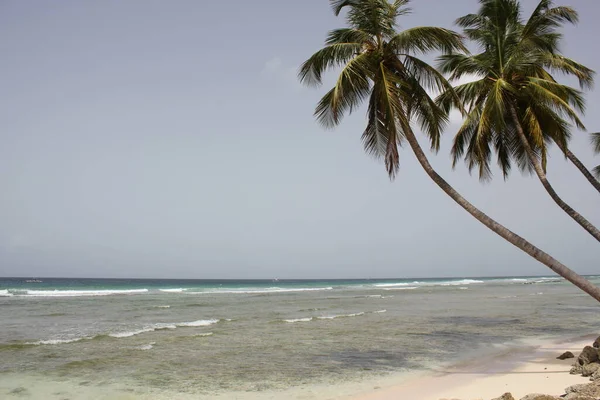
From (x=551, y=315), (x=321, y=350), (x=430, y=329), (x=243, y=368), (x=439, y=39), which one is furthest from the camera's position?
(x=551, y=315)

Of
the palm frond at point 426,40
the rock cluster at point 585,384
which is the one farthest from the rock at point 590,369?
the palm frond at point 426,40

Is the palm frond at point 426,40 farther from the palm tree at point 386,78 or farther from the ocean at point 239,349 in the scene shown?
the ocean at point 239,349

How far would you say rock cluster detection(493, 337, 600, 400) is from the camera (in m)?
6.21

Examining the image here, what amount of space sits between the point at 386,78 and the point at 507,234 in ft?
11.8

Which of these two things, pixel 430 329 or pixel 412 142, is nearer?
pixel 412 142

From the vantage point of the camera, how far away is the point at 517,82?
398 inches

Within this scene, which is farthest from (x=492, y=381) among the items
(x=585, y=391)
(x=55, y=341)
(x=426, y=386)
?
(x=55, y=341)

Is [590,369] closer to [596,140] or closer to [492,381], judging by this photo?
[492,381]

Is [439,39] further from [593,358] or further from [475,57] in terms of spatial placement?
[593,358]

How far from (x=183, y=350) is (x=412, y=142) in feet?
26.6

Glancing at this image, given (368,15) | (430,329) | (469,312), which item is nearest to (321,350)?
(430,329)

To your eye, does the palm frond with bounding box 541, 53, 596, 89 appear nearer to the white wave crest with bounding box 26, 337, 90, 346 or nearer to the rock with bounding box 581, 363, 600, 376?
the rock with bounding box 581, 363, 600, 376

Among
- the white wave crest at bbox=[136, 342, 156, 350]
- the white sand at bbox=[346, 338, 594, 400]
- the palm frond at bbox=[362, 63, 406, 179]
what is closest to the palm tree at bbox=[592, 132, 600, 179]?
the white sand at bbox=[346, 338, 594, 400]

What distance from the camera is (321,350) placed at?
480 inches
